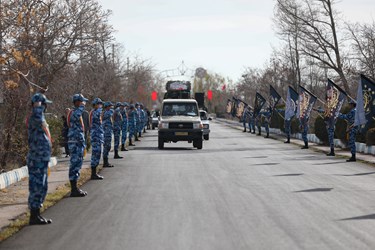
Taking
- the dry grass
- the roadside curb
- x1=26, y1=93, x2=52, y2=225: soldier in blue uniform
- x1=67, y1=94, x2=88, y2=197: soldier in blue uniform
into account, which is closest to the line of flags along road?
the dry grass

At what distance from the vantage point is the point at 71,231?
10.1m

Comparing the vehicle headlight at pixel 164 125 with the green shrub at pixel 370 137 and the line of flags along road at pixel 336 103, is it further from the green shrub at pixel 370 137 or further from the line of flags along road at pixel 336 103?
the green shrub at pixel 370 137

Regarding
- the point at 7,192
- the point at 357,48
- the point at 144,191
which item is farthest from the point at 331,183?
the point at 357,48

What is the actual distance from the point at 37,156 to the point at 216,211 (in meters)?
3.08

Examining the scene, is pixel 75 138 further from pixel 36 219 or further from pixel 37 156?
pixel 36 219

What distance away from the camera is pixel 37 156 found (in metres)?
11.0

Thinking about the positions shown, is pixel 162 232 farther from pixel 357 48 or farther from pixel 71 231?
pixel 357 48

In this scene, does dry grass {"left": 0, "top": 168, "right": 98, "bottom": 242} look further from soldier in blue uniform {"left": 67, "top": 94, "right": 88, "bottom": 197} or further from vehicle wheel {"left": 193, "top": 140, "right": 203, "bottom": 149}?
vehicle wheel {"left": 193, "top": 140, "right": 203, "bottom": 149}

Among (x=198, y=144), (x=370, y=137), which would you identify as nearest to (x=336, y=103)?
(x=370, y=137)

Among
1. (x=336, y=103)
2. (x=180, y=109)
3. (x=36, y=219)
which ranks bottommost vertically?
(x=36, y=219)

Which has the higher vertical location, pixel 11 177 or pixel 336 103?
pixel 336 103

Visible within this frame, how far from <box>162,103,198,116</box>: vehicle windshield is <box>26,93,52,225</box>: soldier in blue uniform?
21772 millimetres

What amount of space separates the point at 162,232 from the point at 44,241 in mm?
1610

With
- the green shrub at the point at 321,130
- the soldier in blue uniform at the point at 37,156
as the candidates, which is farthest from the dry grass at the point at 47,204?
the green shrub at the point at 321,130
